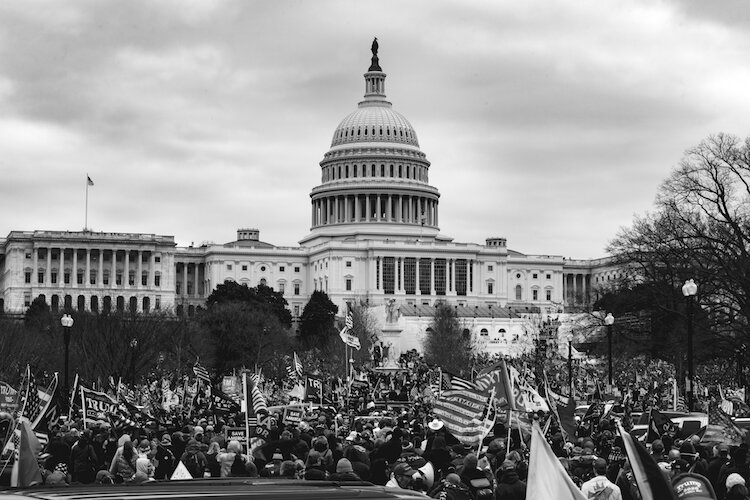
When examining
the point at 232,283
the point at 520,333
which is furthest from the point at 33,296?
the point at 520,333

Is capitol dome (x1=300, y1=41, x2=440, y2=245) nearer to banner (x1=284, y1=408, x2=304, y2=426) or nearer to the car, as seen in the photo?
banner (x1=284, y1=408, x2=304, y2=426)

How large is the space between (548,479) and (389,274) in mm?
160310

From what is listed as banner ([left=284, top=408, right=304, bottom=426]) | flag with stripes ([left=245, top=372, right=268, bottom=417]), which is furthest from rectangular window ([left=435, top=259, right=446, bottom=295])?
flag with stripes ([left=245, top=372, right=268, bottom=417])

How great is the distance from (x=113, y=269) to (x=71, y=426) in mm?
143119

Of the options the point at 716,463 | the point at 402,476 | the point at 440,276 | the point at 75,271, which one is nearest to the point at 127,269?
the point at 75,271

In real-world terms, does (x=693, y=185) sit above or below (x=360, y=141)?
below

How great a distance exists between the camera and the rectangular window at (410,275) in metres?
169

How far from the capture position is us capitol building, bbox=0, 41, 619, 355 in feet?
550

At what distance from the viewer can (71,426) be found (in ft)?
93.1

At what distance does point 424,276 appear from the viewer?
17012 centimetres

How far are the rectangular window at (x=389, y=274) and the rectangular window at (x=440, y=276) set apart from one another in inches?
182

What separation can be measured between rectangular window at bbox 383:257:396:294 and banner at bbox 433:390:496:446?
5901 inches

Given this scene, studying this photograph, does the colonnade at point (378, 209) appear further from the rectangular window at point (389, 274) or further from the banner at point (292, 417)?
the banner at point (292, 417)

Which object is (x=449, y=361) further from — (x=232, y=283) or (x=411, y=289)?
(x=411, y=289)
